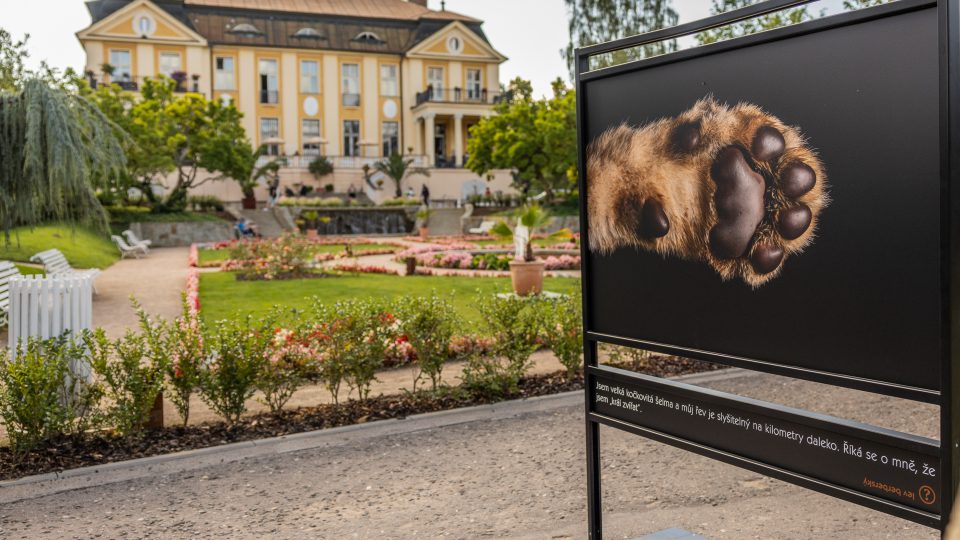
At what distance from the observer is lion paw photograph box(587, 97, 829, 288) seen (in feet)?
9.19

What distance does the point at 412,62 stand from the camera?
58219mm

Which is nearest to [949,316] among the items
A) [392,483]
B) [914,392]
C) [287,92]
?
[914,392]

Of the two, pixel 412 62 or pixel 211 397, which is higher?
pixel 412 62

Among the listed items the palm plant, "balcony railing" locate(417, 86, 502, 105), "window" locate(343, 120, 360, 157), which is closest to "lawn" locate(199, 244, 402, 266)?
the palm plant

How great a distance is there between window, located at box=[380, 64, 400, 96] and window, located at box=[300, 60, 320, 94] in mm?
4377

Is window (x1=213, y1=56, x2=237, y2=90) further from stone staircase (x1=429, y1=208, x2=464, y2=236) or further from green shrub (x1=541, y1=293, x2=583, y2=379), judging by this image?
green shrub (x1=541, y1=293, x2=583, y2=379)

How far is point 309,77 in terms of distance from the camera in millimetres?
56844

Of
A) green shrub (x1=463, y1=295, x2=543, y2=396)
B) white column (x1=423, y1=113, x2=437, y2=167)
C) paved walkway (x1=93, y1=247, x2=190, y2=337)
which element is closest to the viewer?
green shrub (x1=463, y1=295, x2=543, y2=396)

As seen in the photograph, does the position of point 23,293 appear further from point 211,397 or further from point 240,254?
point 240,254

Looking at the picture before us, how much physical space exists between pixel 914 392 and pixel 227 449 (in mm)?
4144

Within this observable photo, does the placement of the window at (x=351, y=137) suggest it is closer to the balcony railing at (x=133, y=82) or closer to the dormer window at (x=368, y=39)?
the dormer window at (x=368, y=39)

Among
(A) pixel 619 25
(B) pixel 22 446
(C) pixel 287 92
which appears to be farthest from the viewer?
(C) pixel 287 92

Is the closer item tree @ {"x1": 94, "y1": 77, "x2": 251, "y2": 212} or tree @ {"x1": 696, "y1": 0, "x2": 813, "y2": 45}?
tree @ {"x1": 696, "y1": 0, "x2": 813, "y2": 45}

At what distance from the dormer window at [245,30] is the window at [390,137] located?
10.3 meters
